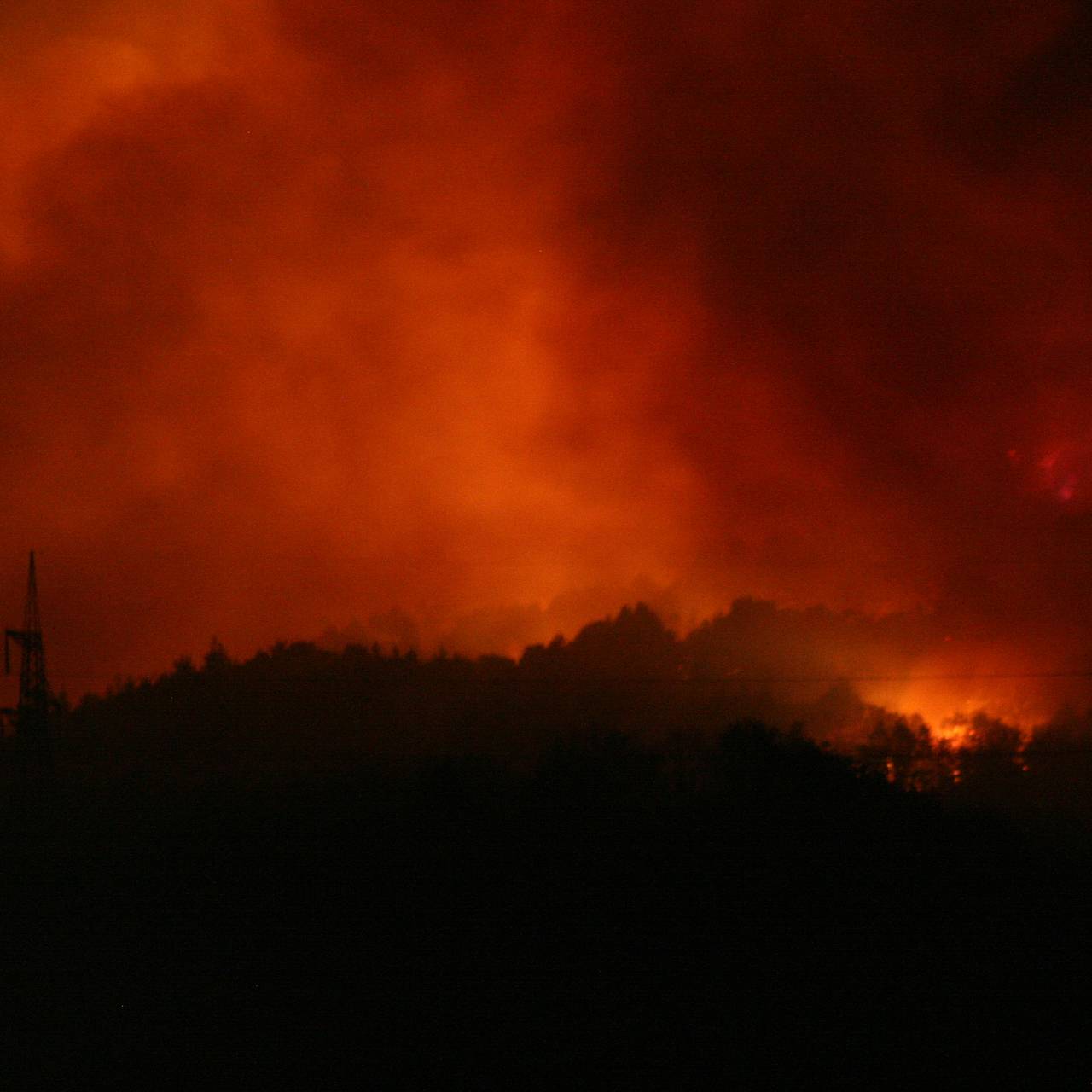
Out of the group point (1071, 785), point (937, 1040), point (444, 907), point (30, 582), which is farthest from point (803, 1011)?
point (1071, 785)

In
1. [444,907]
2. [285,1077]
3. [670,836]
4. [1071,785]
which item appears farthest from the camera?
[1071,785]

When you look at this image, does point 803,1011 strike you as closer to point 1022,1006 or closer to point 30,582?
point 1022,1006

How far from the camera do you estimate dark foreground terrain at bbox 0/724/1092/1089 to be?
22.2 metres

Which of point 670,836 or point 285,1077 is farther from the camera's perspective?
point 670,836

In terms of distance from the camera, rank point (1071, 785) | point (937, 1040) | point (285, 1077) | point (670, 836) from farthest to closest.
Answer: point (1071, 785), point (670, 836), point (937, 1040), point (285, 1077)

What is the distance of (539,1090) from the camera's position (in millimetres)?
21547

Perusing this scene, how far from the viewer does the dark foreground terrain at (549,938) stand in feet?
72.8

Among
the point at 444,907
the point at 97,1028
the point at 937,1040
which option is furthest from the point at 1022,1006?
the point at 97,1028

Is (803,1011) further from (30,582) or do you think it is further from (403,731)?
(403,731)

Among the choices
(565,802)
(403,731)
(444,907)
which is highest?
(403,731)

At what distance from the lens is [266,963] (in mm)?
23969

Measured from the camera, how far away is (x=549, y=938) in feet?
82.7

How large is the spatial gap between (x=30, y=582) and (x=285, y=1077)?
14397 millimetres

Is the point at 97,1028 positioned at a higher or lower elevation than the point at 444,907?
lower
